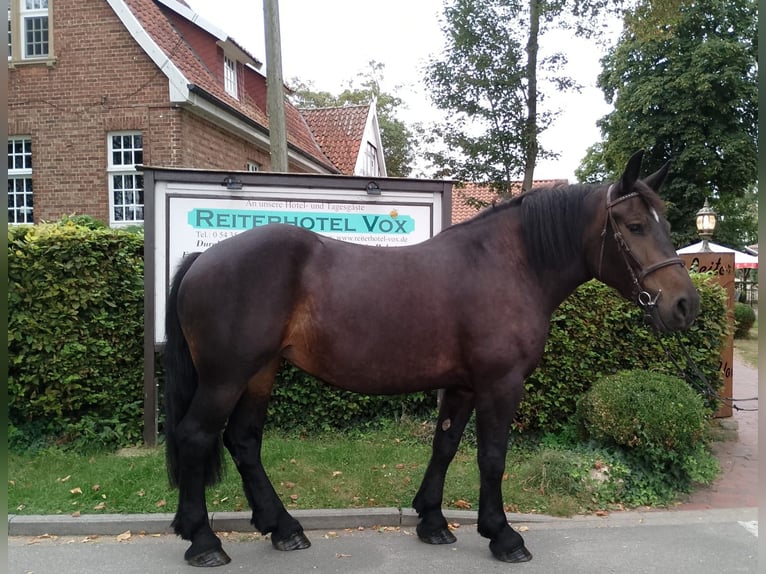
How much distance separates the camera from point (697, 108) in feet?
73.2

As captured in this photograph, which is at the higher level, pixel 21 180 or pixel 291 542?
pixel 21 180

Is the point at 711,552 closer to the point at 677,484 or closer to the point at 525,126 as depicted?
the point at 677,484

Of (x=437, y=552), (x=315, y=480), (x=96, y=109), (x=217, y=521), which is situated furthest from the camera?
(x=96, y=109)

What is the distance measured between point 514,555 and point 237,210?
12.1ft

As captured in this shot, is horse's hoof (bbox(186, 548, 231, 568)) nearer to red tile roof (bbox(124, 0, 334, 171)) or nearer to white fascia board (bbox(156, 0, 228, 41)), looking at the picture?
red tile roof (bbox(124, 0, 334, 171))

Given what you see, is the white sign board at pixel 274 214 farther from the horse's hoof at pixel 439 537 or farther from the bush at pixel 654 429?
the horse's hoof at pixel 439 537

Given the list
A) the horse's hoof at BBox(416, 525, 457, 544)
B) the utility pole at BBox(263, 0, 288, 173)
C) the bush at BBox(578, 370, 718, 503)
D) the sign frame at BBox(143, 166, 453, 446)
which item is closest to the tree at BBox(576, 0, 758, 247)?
the utility pole at BBox(263, 0, 288, 173)

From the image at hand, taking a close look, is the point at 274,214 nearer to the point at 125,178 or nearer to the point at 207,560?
the point at 207,560

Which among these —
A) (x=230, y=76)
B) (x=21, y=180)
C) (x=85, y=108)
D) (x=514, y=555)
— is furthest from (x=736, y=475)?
(x=230, y=76)

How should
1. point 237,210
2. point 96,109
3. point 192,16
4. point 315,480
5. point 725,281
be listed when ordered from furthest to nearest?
1. point 192,16
2. point 96,109
3. point 725,281
4. point 237,210
5. point 315,480

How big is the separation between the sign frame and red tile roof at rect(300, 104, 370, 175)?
15.7m

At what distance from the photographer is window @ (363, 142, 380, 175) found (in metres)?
24.4

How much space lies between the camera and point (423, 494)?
11.9ft

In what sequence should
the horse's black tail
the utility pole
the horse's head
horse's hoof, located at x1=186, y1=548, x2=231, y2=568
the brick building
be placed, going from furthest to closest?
1. the brick building
2. the utility pole
3. the horse's black tail
4. horse's hoof, located at x1=186, y1=548, x2=231, y2=568
5. the horse's head
